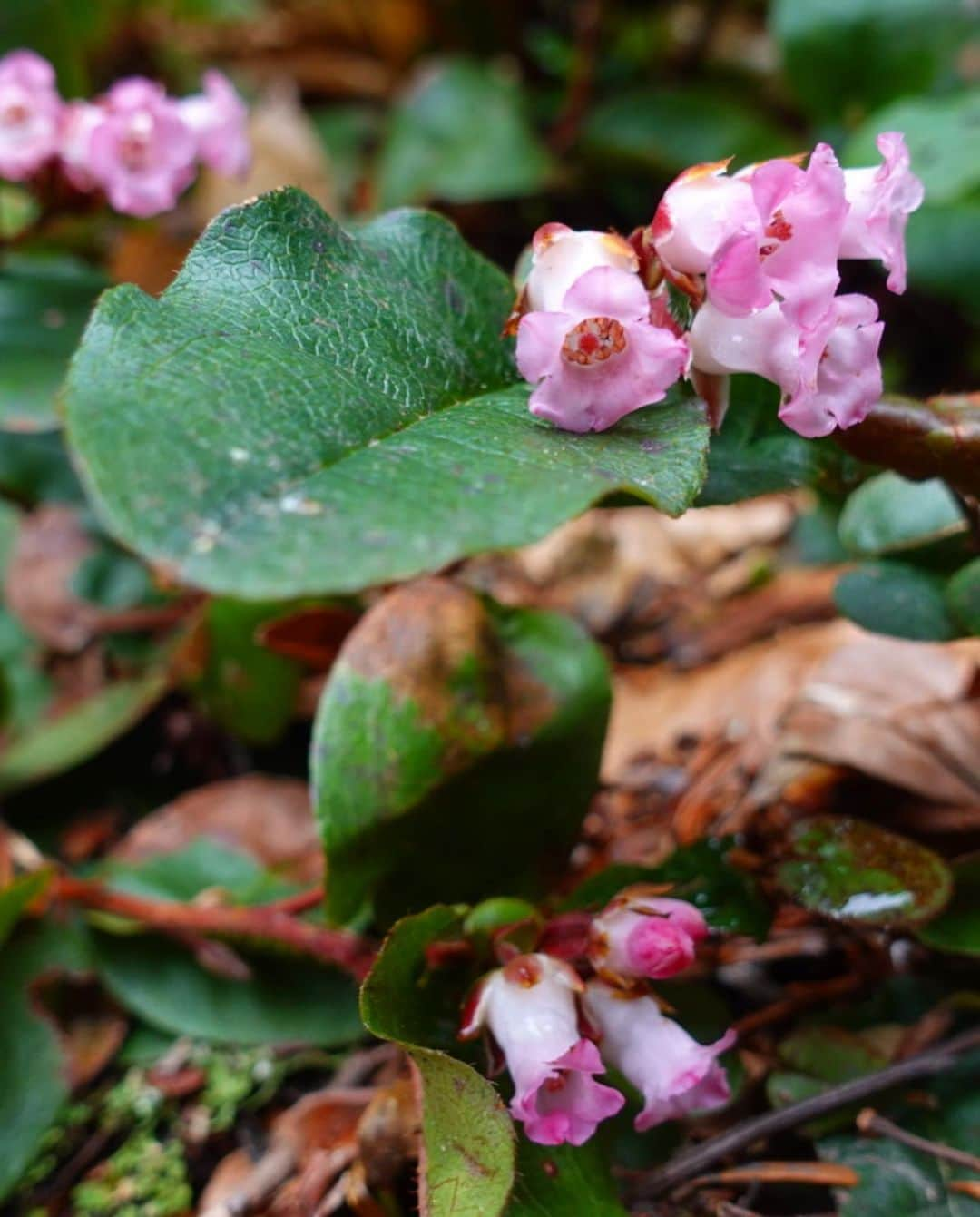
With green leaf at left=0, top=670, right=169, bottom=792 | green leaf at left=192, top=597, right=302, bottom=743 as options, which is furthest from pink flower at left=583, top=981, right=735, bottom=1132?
green leaf at left=0, top=670, right=169, bottom=792

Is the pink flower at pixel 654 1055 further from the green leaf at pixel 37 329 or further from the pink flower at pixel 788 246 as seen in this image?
the green leaf at pixel 37 329

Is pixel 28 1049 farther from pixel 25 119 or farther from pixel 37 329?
pixel 25 119

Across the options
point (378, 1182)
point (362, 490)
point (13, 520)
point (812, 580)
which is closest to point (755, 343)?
point (362, 490)

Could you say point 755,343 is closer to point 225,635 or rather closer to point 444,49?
point 225,635

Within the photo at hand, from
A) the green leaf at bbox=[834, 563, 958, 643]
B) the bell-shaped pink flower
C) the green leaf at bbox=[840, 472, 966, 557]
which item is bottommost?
the green leaf at bbox=[834, 563, 958, 643]

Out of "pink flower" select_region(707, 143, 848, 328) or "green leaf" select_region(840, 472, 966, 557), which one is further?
"green leaf" select_region(840, 472, 966, 557)

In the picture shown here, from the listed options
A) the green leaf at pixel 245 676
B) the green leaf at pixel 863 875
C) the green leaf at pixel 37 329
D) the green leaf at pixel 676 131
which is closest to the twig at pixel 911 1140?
the green leaf at pixel 863 875

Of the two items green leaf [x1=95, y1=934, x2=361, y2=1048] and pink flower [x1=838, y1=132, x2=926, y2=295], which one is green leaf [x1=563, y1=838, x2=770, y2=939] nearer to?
green leaf [x1=95, y1=934, x2=361, y2=1048]
